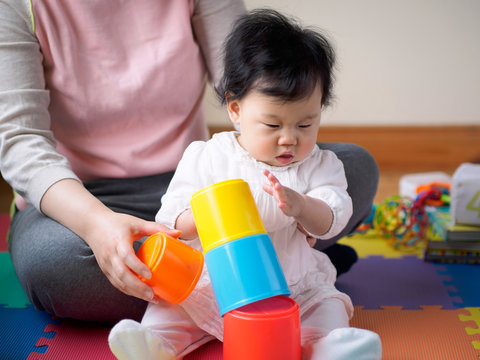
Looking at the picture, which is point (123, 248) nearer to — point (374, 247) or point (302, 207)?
point (302, 207)

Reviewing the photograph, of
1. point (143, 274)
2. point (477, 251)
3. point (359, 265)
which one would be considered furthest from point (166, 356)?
point (477, 251)

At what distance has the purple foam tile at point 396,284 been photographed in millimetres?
1140

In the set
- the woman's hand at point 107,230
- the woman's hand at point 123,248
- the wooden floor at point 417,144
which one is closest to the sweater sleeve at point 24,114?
the woman's hand at point 107,230

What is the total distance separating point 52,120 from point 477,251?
41.9 inches

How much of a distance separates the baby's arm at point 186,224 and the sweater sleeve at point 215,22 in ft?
1.25

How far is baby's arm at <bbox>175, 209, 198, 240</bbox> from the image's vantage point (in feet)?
2.83

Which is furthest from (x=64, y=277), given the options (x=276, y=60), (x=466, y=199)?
(x=466, y=199)

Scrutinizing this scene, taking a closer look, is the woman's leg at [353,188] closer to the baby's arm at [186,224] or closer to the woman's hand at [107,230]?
the baby's arm at [186,224]

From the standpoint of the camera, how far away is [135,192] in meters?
1.13

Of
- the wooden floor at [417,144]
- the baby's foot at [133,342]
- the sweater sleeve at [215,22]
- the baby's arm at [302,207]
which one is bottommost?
the wooden floor at [417,144]

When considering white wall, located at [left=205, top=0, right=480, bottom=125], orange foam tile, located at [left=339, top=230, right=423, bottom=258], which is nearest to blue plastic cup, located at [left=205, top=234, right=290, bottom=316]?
orange foam tile, located at [left=339, top=230, right=423, bottom=258]

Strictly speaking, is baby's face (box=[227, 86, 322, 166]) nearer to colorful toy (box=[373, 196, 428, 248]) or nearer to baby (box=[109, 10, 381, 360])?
baby (box=[109, 10, 381, 360])

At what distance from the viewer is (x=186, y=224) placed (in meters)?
0.87

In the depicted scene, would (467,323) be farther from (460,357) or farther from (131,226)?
(131,226)
